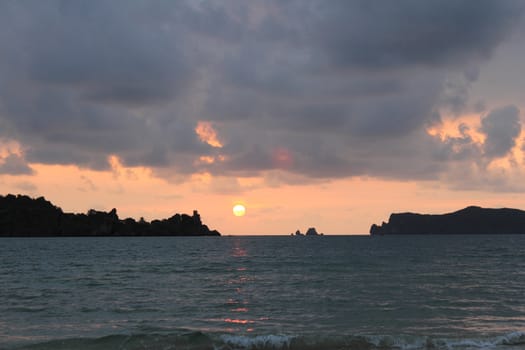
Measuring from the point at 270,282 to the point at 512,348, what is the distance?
36.1 m

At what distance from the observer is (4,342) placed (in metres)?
27.6

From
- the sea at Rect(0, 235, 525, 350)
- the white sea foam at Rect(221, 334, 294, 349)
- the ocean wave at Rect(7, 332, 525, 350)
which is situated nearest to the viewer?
the ocean wave at Rect(7, 332, 525, 350)

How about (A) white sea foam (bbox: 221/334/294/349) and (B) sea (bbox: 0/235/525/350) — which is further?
(B) sea (bbox: 0/235/525/350)

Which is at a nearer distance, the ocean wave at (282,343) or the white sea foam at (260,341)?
the ocean wave at (282,343)

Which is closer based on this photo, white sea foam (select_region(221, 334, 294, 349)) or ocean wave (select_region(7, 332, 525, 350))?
ocean wave (select_region(7, 332, 525, 350))

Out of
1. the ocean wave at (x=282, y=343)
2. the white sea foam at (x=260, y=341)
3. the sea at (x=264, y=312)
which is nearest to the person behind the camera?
the ocean wave at (x=282, y=343)

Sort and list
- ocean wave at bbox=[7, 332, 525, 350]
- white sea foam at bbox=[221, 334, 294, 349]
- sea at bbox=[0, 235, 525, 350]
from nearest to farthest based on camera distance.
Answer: ocean wave at bbox=[7, 332, 525, 350], white sea foam at bbox=[221, 334, 294, 349], sea at bbox=[0, 235, 525, 350]

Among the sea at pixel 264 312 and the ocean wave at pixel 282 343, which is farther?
the sea at pixel 264 312

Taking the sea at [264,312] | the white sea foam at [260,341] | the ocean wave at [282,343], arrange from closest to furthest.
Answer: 1. the ocean wave at [282,343]
2. the white sea foam at [260,341]
3. the sea at [264,312]

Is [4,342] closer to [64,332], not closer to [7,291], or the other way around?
[64,332]

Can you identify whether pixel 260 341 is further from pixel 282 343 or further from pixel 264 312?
pixel 264 312

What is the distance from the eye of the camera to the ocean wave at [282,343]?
2605cm

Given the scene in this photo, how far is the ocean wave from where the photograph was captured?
85.5ft

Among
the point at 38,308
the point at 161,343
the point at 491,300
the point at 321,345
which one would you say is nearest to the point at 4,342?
the point at 161,343
